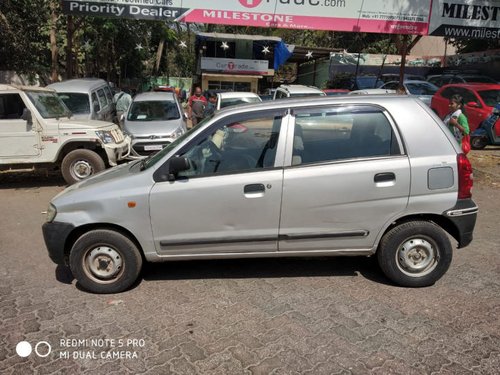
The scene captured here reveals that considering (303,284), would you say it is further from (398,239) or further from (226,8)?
(226,8)

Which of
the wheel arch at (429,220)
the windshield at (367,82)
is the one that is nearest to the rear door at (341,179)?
the wheel arch at (429,220)

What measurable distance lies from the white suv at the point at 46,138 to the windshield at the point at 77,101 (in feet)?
6.48

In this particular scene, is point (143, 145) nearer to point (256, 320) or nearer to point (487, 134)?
point (256, 320)

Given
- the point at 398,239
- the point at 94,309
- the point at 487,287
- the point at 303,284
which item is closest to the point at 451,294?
the point at 487,287

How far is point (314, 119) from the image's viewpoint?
12.8ft

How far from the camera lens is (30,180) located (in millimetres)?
9023

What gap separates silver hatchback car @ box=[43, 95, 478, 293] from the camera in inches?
147

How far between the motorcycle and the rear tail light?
339 inches

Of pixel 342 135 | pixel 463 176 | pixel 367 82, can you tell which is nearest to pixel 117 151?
pixel 342 135

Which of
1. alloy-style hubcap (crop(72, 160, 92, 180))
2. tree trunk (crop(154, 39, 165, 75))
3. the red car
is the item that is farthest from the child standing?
tree trunk (crop(154, 39, 165, 75))

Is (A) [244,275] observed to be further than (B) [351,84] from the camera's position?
No

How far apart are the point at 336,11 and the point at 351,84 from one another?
29.7 ft

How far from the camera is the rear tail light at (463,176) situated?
3773 millimetres

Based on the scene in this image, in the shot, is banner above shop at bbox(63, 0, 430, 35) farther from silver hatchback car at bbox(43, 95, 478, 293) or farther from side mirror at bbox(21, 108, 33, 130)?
silver hatchback car at bbox(43, 95, 478, 293)
